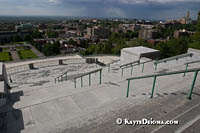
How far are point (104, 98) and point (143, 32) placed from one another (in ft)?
353

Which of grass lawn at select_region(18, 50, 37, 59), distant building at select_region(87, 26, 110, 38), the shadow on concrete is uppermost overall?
distant building at select_region(87, 26, 110, 38)

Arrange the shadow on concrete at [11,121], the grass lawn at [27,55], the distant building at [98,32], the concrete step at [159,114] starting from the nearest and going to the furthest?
the concrete step at [159,114], the shadow on concrete at [11,121], the grass lawn at [27,55], the distant building at [98,32]

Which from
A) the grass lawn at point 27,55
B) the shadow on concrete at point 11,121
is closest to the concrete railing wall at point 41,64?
the shadow on concrete at point 11,121

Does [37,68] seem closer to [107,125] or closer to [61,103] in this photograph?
[61,103]

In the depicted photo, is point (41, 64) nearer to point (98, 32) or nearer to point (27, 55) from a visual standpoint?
point (27, 55)

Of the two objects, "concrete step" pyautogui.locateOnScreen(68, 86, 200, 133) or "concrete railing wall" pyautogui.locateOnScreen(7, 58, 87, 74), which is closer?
"concrete step" pyautogui.locateOnScreen(68, 86, 200, 133)

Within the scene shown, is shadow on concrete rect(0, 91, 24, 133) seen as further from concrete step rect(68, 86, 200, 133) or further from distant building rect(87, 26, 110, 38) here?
distant building rect(87, 26, 110, 38)

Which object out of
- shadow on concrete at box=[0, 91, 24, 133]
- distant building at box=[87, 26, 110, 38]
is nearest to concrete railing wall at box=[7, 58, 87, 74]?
shadow on concrete at box=[0, 91, 24, 133]

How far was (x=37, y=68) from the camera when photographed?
57.0ft

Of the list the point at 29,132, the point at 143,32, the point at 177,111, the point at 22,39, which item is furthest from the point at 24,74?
the point at 143,32

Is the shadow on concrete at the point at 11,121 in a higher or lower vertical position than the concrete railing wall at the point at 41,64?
higher

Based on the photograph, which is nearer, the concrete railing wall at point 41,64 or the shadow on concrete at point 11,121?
the shadow on concrete at point 11,121

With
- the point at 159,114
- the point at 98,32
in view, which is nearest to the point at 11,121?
the point at 159,114

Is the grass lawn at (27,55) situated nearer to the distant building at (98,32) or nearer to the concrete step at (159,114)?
the concrete step at (159,114)
